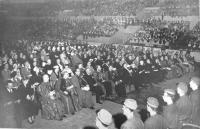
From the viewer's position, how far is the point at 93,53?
664 cm

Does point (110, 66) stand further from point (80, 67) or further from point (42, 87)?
point (42, 87)

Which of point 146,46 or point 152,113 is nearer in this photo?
point 152,113

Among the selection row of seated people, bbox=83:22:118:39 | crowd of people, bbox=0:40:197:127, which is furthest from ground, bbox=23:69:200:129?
row of seated people, bbox=83:22:118:39

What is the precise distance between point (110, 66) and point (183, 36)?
182cm

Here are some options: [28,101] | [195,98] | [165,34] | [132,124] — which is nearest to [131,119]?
[132,124]

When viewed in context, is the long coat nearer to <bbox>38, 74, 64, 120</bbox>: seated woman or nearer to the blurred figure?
the blurred figure

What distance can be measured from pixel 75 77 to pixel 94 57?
2.83ft

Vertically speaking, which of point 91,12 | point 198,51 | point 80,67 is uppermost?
point 91,12

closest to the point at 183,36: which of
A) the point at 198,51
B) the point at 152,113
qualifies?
the point at 198,51

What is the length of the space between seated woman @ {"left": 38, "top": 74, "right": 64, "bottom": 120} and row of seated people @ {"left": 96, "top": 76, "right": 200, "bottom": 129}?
7.77 ft

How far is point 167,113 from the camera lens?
393 centimetres

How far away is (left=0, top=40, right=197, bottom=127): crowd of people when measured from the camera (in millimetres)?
5695

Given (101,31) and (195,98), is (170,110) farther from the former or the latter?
(101,31)

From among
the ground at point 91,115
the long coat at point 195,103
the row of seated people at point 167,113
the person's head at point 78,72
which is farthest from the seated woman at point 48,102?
the long coat at point 195,103
